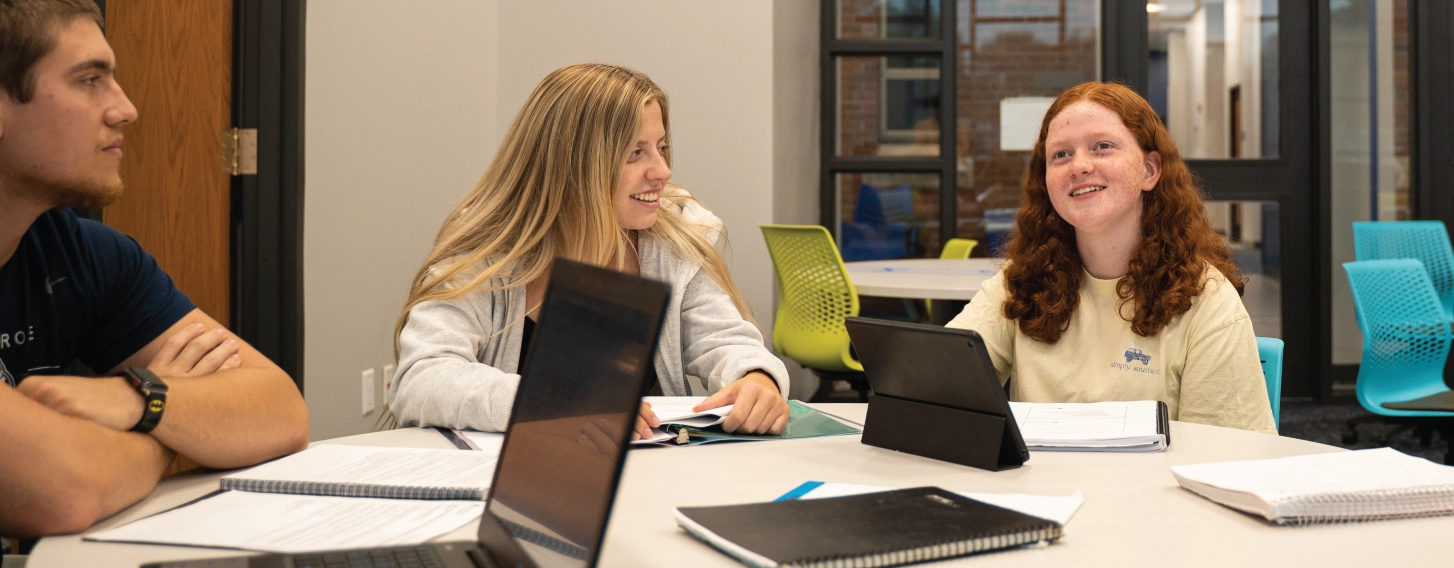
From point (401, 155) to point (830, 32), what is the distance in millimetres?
2665

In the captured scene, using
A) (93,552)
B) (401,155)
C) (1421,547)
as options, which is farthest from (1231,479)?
(401,155)

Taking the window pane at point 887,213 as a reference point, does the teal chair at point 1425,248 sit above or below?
below

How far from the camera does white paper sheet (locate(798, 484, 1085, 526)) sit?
101cm

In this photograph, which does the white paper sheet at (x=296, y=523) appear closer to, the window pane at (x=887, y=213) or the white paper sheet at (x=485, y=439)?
Answer: the white paper sheet at (x=485, y=439)

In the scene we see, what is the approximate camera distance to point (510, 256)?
1.75m

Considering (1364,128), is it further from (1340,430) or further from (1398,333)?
(1398,333)

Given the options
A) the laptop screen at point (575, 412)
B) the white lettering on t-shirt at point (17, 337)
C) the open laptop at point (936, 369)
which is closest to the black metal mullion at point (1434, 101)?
the open laptop at point (936, 369)

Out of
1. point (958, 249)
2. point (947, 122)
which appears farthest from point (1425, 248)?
point (947, 122)

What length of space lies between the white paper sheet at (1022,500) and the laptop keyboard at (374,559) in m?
0.38

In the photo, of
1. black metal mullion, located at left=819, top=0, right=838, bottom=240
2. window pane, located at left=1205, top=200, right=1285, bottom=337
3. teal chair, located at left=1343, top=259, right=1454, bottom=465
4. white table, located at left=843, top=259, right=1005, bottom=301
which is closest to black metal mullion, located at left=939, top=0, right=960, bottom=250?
black metal mullion, located at left=819, top=0, right=838, bottom=240

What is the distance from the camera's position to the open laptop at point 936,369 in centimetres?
120

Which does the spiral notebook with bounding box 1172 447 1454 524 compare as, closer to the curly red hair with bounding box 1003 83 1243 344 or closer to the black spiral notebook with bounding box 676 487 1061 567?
the black spiral notebook with bounding box 676 487 1061 567

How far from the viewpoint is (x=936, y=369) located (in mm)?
1265

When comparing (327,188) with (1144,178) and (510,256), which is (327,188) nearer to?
(510,256)
